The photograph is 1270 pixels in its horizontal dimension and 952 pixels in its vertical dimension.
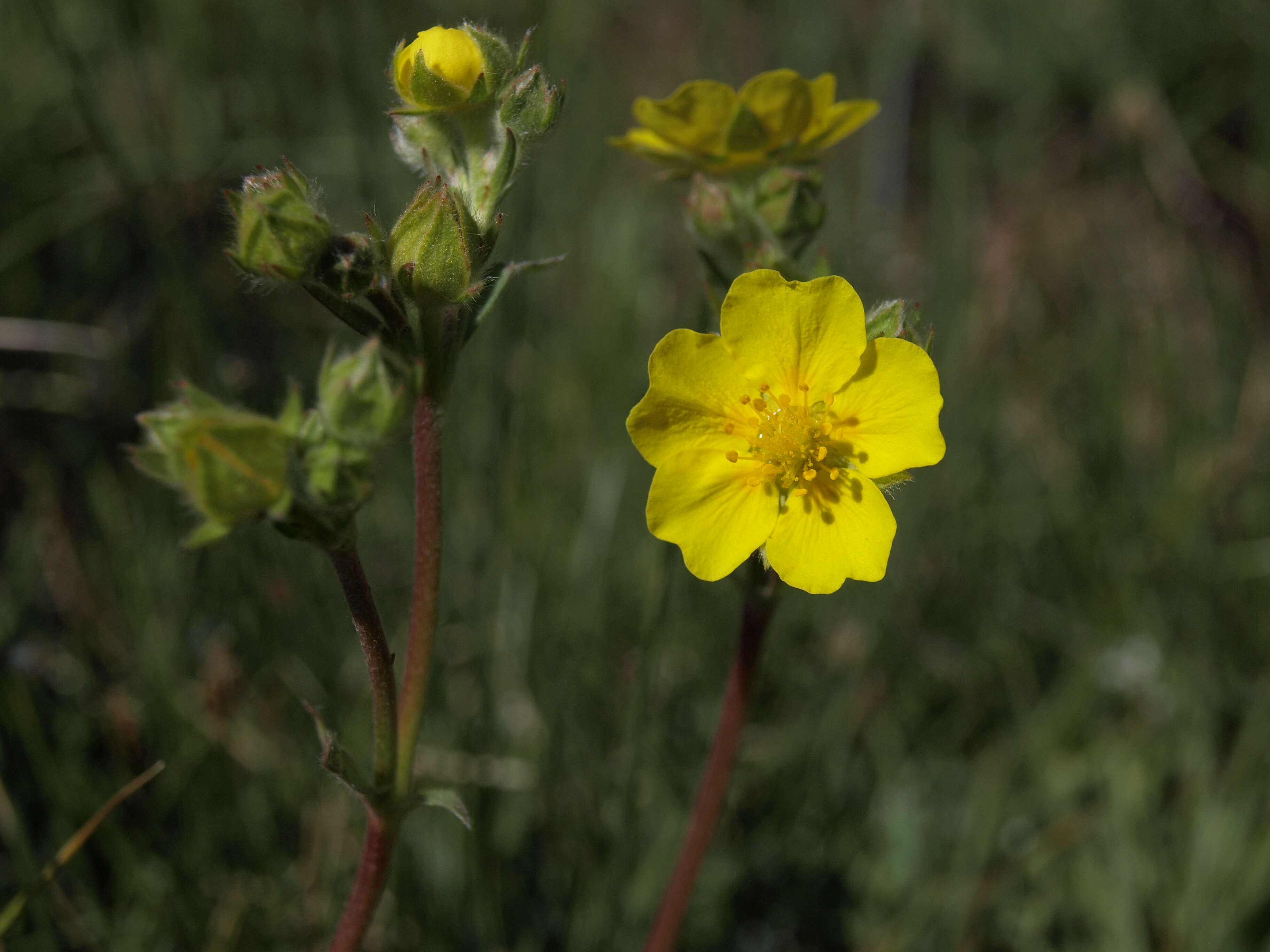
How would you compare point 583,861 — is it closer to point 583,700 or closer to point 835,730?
point 583,700

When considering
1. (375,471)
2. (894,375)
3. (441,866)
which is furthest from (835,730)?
(375,471)

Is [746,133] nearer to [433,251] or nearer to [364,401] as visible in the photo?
[433,251]

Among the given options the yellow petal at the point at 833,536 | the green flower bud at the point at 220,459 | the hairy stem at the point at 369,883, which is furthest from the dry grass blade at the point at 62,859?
the yellow petal at the point at 833,536

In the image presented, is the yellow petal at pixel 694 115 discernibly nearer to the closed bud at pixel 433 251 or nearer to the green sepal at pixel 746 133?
the green sepal at pixel 746 133

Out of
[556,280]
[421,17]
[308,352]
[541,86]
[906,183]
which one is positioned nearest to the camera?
[541,86]

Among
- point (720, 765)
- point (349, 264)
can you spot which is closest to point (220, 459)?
point (349, 264)
